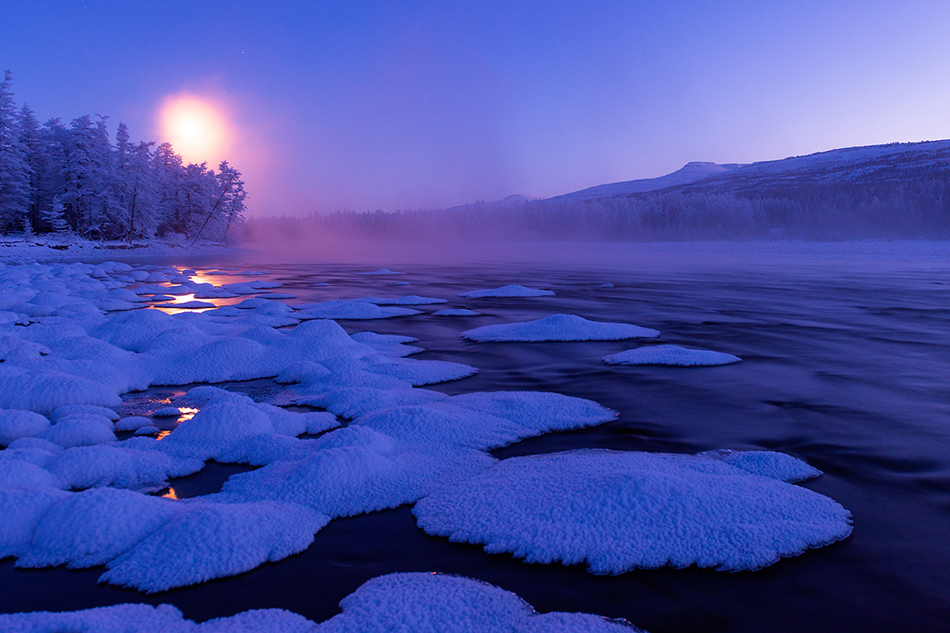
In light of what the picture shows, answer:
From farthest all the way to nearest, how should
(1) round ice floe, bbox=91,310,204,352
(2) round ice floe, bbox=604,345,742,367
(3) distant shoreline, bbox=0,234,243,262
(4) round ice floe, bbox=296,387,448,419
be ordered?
(3) distant shoreline, bbox=0,234,243,262, (1) round ice floe, bbox=91,310,204,352, (2) round ice floe, bbox=604,345,742,367, (4) round ice floe, bbox=296,387,448,419

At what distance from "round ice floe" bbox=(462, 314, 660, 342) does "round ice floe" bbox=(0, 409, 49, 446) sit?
25.2ft

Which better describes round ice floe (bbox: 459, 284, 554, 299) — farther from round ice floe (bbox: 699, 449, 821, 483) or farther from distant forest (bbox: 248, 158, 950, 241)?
distant forest (bbox: 248, 158, 950, 241)

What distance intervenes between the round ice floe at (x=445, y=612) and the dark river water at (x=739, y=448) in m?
0.15

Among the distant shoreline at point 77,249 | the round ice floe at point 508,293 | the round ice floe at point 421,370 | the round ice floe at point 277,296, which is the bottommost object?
the round ice floe at point 421,370

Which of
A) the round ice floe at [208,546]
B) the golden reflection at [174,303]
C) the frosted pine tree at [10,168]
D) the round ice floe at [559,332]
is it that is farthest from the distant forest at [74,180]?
the round ice floe at [208,546]

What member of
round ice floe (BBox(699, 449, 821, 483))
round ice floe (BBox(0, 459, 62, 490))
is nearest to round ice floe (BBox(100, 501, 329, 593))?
round ice floe (BBox(0, 459, 62, 490))

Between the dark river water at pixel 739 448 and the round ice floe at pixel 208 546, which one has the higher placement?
the round ice floe at pixel 208 546

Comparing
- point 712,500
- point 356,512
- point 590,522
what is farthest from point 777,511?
point 356,512

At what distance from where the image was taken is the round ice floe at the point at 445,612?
288 centimetres

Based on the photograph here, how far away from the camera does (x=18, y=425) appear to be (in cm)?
553

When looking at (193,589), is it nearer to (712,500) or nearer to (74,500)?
(74,500)

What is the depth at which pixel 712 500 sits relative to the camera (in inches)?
159

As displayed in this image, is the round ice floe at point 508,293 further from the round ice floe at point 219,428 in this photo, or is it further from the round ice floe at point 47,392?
the round ice floe at point 219,428

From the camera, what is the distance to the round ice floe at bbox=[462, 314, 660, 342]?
1192 cm
